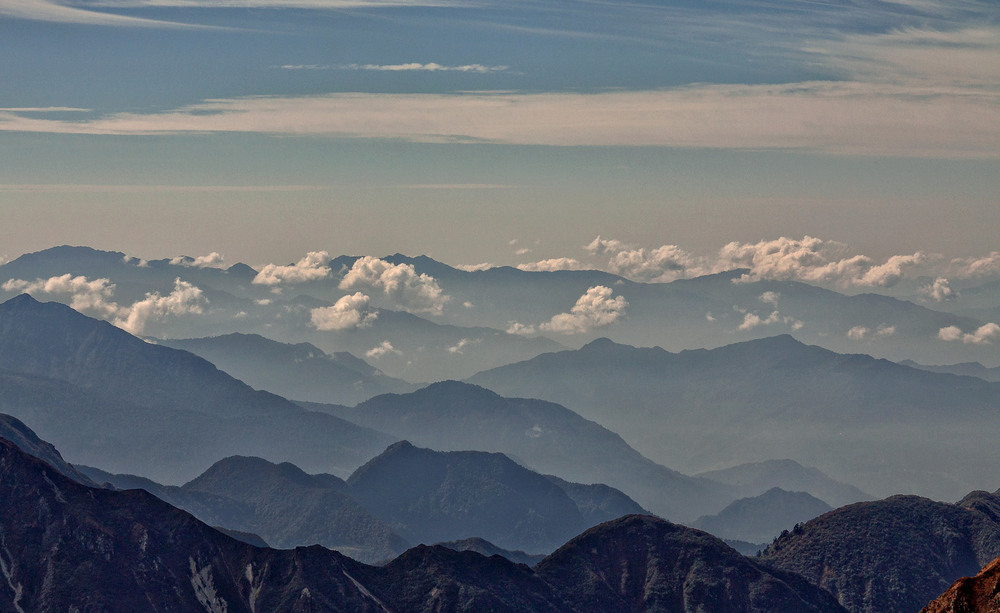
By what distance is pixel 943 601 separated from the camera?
540ft

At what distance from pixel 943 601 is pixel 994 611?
7.05 m

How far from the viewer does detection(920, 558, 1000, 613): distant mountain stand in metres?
161

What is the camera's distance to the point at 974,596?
16250 centimetres

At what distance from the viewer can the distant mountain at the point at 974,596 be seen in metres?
161

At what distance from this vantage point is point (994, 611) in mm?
159375
